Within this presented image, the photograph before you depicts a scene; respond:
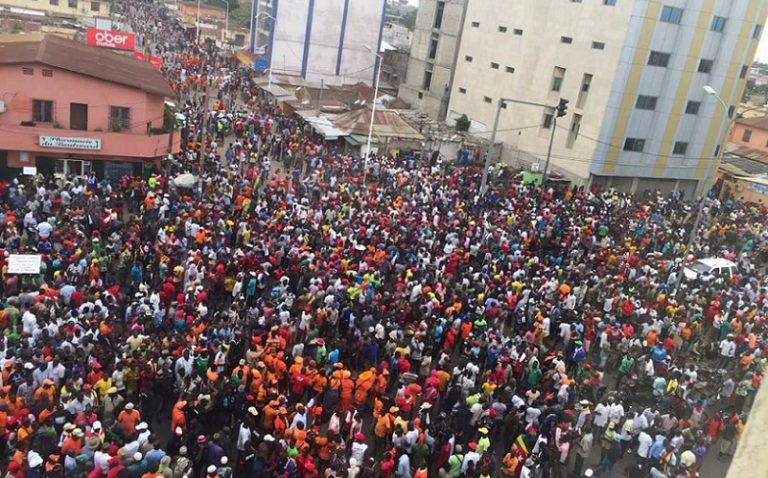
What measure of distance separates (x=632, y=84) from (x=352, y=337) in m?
27.0

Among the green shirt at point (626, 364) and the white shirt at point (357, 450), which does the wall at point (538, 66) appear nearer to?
the green shirt at point (626, 364)

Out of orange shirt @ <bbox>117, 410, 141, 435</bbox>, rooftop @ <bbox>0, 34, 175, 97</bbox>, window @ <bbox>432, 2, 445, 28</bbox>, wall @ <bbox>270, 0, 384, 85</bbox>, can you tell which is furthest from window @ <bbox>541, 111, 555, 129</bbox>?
orange shirt @ <bbox>117, 410, 141, 435</bbox>

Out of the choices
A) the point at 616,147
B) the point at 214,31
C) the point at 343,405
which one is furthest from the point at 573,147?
the point at 214,31

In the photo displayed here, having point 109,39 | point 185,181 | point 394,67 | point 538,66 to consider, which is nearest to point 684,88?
point 538,66

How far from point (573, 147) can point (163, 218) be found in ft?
83.6

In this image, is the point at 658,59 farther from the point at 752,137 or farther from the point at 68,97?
the point at 68,97

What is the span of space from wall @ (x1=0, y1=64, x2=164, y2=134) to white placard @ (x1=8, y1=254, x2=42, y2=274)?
1187 cm

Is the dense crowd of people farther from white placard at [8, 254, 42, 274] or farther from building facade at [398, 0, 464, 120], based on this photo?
building facade at [398, 0, 464, 120]

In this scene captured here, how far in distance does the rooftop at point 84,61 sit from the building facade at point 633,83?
19075mm

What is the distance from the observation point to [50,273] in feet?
49.5

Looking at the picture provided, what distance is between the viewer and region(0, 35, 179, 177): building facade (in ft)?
77.6

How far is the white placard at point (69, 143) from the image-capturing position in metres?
23.9

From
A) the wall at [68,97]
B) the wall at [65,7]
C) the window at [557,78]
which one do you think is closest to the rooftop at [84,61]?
the wall at [68,97]

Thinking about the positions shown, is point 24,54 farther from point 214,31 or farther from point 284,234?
point 214,31
